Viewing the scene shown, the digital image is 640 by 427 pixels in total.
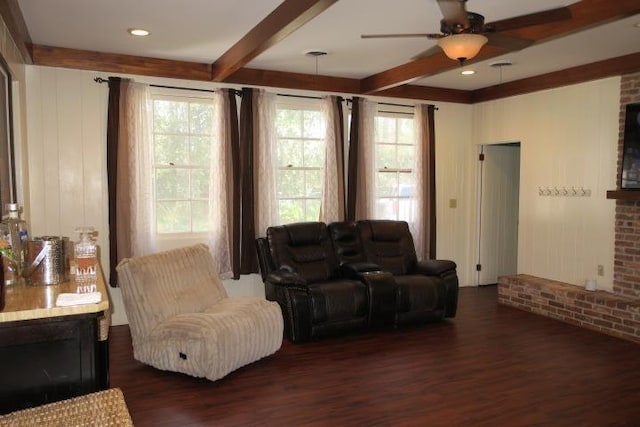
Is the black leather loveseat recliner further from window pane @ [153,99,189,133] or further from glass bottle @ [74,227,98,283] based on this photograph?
glass bottle @ [74,227,98,283]

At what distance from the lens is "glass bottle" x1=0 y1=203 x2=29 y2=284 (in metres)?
2.20

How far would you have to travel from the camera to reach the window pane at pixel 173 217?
502cm

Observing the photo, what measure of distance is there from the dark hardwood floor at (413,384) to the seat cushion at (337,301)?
231 millimetres

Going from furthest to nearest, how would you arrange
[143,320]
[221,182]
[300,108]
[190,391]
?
[300,108] → [221,182] → [143,320] → [190,391]

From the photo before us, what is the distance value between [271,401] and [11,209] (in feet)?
6.20

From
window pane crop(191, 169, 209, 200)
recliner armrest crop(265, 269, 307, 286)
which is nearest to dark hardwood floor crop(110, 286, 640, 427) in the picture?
recliner armrest crop(265, 269, 307, 286)

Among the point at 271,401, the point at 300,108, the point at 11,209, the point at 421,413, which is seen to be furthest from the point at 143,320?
the point at 300,108

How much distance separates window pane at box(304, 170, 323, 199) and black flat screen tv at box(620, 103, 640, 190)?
3.01 m

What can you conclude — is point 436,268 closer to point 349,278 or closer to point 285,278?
point 349,278

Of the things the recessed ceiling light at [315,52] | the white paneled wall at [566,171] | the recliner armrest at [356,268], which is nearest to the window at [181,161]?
the recessed ceiling light at [315,52]

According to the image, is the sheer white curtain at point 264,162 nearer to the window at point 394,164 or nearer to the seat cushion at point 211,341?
the window at point 394,164

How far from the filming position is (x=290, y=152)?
5.54 m

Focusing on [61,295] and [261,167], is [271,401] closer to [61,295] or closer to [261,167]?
[61,295]

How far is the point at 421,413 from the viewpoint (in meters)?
3.06
